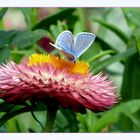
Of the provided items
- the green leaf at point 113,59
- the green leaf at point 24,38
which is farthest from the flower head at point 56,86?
the green leaf at point 113,59

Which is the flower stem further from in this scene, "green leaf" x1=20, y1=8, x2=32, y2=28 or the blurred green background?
Result: "green leaf" x1=20, y1=8, x2=32, y2=28

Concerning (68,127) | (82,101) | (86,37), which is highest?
(86,37)

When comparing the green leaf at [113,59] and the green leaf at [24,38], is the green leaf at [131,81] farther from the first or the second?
the green leaf at [24,38]

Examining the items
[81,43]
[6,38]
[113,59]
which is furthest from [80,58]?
[81,43]

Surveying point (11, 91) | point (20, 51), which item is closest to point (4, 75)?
point (11, 91)

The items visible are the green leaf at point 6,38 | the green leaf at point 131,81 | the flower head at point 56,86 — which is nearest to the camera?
the flower head at point 56,86

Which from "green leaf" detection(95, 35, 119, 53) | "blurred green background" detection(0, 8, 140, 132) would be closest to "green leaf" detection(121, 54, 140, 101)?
"blurred green background" detection(0, 8, 140, 132)
